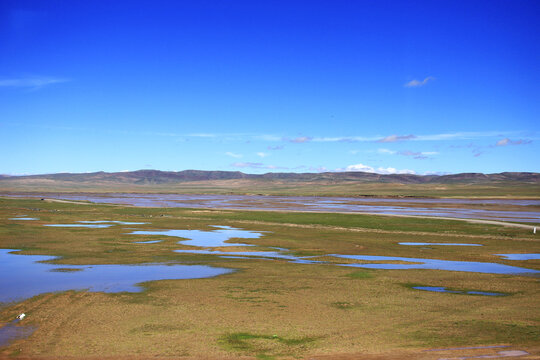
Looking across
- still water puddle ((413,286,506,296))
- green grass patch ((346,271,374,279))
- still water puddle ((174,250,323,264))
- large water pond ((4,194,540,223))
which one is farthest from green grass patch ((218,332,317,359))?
large water pond ((4,194,540,223))

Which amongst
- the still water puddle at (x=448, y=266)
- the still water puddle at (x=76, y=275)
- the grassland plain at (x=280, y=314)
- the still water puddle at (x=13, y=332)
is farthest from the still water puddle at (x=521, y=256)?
the still water puddle at (x=13, y=332)

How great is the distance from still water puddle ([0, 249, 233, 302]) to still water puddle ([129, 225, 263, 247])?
34.3ft

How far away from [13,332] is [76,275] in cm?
946

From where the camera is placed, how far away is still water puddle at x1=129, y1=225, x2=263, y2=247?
37219 mm

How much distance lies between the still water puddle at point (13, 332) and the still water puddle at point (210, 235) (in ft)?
69.6

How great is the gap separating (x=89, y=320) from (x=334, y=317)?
8096 millimetres

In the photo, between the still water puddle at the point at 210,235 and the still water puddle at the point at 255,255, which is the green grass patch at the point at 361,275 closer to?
the still water puddle at the point at 255,255

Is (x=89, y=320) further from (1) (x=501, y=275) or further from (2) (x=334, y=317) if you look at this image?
(1) (x=501, y=275)

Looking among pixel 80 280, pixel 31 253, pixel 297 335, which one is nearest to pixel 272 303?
pixel 297 335

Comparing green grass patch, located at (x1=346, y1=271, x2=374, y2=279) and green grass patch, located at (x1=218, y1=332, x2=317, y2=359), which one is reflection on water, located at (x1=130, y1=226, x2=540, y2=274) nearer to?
green grass patch, located at (x1=346, y1=271, x2=374, y2=279)

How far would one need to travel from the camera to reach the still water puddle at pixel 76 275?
20.3m

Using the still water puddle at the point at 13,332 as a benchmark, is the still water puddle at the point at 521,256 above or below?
above

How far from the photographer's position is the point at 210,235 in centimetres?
4306

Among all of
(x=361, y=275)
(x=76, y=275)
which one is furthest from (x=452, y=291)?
(x=76, y=275)
